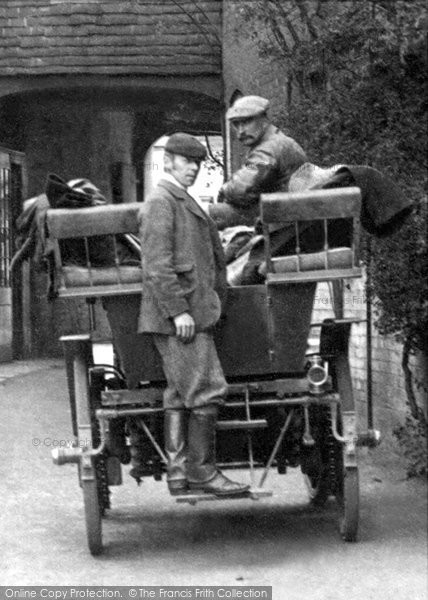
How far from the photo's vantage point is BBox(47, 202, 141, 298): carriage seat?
7266mm

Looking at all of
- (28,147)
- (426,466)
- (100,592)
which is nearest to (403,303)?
(426,466)

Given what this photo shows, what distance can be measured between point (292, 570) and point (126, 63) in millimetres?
11616

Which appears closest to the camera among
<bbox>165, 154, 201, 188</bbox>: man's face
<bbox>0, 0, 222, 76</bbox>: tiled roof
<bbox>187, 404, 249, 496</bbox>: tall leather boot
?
<bbox>187, 404, 249, 496</bbox>: tall leather boot

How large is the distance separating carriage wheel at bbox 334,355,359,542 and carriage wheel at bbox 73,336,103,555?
49.6 inches

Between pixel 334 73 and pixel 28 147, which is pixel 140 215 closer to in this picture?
pixel 334 73

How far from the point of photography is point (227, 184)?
7.89 metres

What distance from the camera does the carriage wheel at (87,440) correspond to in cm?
740

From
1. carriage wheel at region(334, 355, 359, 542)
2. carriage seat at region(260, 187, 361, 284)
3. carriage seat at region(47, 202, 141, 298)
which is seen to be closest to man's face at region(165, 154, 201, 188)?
carriage seat at region(47, 202, 141, 298)

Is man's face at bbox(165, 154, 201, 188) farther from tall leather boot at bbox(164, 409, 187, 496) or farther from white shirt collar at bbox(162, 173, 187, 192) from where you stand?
tall leather boot at bbox(164, 409, 187, 496)

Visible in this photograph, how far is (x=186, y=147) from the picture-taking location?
7.33 m

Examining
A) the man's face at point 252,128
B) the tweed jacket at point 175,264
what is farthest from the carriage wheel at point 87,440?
the man's face at point 252,128

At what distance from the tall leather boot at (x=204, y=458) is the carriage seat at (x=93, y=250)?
697mm

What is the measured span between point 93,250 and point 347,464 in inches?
66.0

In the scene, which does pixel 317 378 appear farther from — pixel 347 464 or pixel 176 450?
pixel 176 450
